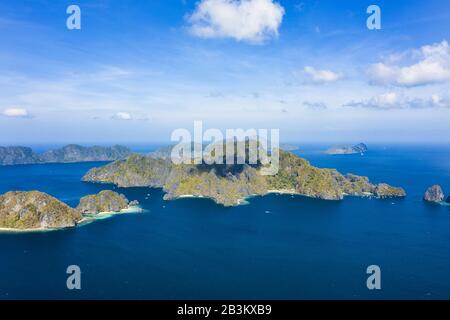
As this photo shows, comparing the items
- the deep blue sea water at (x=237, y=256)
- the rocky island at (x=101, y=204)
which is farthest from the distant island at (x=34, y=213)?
the rocky island at (x=101, y=204)

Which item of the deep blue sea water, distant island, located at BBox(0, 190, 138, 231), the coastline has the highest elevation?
distant island, located at BBox(0, 190, 138, 231)

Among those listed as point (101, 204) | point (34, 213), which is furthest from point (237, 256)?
point (101, 204)

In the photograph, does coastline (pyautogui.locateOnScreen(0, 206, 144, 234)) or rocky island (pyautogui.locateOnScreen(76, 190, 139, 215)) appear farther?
rocky island (pyautogui.locateOnScreen(76, 190, 139, 215))

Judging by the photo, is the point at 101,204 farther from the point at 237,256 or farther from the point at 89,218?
the point at 237,256

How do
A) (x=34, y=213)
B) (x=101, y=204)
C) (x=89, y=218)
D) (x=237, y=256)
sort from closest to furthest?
(x=237, y=256) → (x=34, y=213) → (x=89, y=218) → (x=101, y=204)

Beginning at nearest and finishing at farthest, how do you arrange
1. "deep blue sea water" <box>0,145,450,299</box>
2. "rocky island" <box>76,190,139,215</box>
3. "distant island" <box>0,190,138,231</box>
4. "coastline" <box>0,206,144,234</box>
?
1. "deep blue sea water" <box>0,145,450,299</box>
2. "coastline" <box>0,206,144,234</box>
3. "distant island" <box>0,190,138,231</box>
4. "rocky island" <box>76,190,139,215</box>

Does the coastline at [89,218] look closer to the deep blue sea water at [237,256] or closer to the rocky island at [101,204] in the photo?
the rocky island at [101,204]

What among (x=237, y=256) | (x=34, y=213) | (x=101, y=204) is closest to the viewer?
(x=237, y=256)

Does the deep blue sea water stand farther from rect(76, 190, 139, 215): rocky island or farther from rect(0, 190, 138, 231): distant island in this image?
rect(76, 190, 139, 215): rocky island

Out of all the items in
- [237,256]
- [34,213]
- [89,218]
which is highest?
[34,213]

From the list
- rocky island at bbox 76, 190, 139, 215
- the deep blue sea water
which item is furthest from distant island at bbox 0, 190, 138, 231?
rocky island at bbox 76, 190, 139, 215
